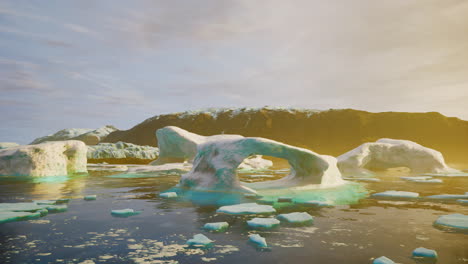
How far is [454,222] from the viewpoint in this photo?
15.6 ft

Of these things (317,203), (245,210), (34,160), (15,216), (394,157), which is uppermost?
(34,160)

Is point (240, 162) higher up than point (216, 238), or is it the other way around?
point (240, 162)

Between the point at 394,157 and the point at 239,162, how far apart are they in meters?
13.5

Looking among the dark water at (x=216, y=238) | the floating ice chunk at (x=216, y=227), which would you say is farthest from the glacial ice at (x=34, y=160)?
the floating ice chunk at (x=216, y=227)

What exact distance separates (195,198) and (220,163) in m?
1.61

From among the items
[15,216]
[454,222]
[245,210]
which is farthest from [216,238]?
[454,222]

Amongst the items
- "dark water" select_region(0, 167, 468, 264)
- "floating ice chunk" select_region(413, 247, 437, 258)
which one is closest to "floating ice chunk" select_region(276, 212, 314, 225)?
"dark water" select_region(0, 167, 468, 264)

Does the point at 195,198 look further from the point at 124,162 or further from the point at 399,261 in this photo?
the point at 124,162

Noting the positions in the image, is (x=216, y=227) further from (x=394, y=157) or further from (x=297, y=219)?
(x=394, y=157)

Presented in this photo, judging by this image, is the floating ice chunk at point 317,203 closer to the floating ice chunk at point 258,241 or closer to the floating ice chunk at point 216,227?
the floating ice chunk at point 216,227

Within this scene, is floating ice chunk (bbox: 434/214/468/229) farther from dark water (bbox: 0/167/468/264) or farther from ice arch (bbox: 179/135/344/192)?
ice arch (bbox: 179/135/344/192)

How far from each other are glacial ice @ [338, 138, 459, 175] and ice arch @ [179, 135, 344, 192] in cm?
694

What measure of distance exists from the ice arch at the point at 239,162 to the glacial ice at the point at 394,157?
6941mm

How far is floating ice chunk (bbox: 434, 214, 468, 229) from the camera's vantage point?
15.0 feet
